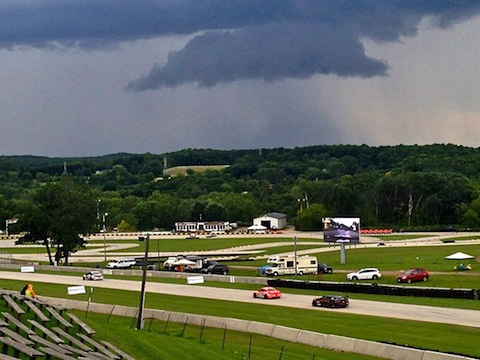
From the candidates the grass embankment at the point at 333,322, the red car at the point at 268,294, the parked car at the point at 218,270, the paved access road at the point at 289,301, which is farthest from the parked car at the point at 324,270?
the grass embankment at the point at 333,322

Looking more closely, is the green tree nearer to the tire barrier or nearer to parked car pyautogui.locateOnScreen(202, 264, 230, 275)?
parked car pyautogui.locateOnScreen(202, 264, 230, 275)

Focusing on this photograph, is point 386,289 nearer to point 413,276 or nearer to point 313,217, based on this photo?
point 413,276

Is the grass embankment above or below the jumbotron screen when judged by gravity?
below

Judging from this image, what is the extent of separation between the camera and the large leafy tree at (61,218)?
117500 mm

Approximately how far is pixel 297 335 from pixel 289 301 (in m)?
20.7

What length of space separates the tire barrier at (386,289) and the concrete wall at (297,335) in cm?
1979

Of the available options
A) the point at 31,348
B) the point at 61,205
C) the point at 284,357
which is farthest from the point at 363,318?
the point at 61,205

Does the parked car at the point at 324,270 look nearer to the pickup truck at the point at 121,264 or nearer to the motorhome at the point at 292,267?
the motorhome at the point at 292,267

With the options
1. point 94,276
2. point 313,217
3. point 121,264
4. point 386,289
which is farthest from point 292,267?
point 313,217

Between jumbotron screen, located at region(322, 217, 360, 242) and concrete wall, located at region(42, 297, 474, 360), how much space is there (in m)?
47.9

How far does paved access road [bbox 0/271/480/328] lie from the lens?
2044 inches

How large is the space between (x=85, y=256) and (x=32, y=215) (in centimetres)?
1424

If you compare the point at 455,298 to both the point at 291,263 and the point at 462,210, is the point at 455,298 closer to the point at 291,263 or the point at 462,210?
the point at 291,263

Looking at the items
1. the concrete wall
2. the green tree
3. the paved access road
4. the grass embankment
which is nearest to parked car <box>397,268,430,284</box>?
the paved access road
